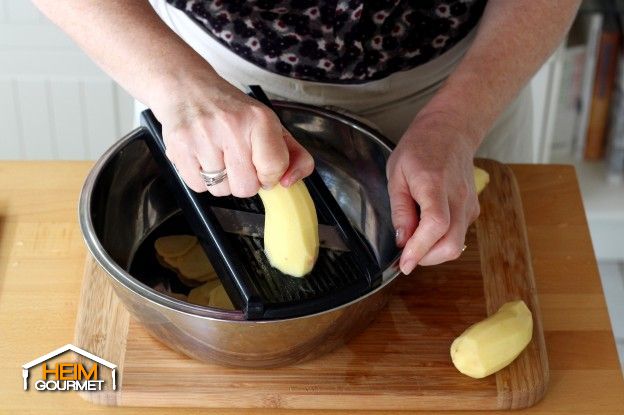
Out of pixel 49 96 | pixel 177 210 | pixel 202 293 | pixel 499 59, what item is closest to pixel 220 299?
pixel 202 293

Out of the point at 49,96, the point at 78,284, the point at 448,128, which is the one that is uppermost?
the point at 448,128

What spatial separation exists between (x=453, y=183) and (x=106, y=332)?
15.1 inches

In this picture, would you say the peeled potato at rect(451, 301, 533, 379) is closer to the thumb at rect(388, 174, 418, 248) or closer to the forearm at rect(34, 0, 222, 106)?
the thumb at rect(388, 174, 418, 248)

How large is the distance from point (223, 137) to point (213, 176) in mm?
39

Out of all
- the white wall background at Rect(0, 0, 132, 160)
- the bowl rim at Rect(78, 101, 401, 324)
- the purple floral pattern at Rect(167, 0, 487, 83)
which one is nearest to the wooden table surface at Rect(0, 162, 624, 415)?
the bowl rim at Rect(78, 101, 401, 324)

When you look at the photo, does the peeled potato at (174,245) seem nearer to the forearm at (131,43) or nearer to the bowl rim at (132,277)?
the bowl rim at (132,277)

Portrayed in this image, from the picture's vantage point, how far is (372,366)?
0.92m

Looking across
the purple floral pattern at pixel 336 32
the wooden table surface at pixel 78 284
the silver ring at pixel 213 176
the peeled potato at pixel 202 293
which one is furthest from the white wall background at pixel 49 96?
the silver ring at pixel 213 176

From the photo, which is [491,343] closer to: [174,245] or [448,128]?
[448,128]

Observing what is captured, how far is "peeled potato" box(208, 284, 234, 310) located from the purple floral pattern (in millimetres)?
281

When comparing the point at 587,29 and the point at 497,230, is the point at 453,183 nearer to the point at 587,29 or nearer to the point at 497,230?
the point at 497,230

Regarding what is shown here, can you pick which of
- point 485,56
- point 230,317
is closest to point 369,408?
point 230,317

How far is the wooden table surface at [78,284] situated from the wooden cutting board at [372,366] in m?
0.02

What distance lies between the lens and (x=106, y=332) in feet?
3.10
